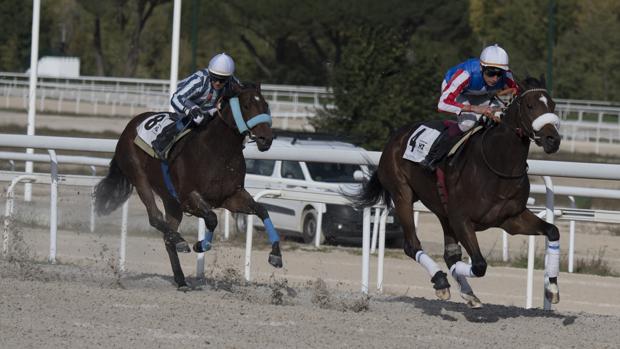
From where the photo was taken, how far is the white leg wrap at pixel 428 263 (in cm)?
735

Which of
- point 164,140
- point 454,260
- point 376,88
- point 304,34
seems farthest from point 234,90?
point 304,34

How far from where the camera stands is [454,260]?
294 inches

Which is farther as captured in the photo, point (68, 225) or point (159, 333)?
point (68, 225)

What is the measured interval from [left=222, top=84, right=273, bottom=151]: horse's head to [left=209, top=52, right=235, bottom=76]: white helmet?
0.19 meters

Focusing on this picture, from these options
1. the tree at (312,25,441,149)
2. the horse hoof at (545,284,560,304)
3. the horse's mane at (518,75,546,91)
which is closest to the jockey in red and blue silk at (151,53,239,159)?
the horse's mane at (518,75,546,91)

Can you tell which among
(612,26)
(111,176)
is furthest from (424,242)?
(612,26)

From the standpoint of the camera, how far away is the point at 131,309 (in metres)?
6.93

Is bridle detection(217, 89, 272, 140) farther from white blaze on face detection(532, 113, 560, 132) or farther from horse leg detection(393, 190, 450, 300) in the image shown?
white blaze on face detection(532, 113, 560, 132)

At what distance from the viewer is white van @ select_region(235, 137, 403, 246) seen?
1360 cm

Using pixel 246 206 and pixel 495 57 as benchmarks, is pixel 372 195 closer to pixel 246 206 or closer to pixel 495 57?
pixel 246 206

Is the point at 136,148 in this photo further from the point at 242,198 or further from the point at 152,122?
the point at 242,198

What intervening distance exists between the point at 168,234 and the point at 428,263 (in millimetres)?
2039

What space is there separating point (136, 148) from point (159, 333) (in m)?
3.01

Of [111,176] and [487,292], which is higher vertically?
A: [111,176]
